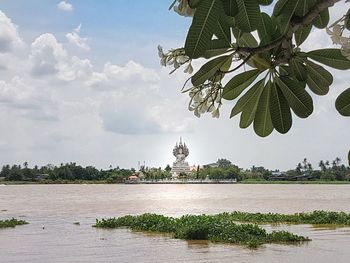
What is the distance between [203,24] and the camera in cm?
102

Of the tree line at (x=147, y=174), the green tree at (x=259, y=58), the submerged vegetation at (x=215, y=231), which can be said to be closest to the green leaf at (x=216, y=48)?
the green tree at (x=259, y=58)

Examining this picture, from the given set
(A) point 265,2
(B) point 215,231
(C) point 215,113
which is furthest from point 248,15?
(B) point 215,231

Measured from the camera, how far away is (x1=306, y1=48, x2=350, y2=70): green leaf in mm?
1272

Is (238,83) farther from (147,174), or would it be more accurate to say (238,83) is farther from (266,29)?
(147,174)

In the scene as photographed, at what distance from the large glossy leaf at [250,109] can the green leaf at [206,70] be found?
Result: 0.13 meters

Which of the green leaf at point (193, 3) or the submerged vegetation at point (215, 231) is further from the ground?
the green leaf at point (193, 3)

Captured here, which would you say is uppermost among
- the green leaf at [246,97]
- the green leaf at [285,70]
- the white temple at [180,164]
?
the white temple at [180,164]

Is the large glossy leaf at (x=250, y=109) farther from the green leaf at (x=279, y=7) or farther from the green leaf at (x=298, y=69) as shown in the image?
the green leaf at (x=279, y=7)

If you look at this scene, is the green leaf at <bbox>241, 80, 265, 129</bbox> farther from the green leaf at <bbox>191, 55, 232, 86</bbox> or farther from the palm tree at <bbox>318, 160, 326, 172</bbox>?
the palm tree at <bbox>318, 160, 326, 172</bbox>

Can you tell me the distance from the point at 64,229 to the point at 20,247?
196 inches

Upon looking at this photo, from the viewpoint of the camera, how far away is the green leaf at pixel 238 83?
139 centimetres

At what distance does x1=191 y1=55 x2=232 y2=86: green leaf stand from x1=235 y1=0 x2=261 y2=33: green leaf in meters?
0.22

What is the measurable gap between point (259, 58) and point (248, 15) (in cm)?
27

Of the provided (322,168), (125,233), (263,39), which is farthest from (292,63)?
(322,168)
